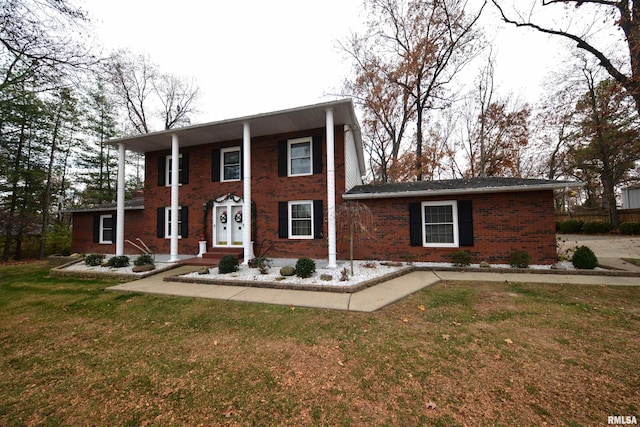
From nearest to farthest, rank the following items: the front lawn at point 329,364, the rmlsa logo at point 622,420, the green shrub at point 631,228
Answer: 1. the rmlsa logo at point 622,420
2. the front lawn at point 329,364
3. the green shrub at point 631,228

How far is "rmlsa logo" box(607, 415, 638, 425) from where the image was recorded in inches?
79.5

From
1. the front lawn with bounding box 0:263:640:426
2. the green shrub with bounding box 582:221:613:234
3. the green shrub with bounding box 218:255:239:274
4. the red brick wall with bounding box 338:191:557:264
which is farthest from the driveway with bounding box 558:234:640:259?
the green shrub with bounding box 218:255:239:274

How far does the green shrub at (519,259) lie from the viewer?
286 inches

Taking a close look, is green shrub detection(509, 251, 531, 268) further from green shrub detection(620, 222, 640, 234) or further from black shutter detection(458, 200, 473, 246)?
green shrub detection(620, 222, 640, 234)

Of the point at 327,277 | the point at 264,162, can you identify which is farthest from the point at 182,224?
the point at 327,277

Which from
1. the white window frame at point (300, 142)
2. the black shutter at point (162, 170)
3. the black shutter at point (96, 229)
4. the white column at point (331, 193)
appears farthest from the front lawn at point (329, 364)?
Result: the black shutter at point (96, 229)

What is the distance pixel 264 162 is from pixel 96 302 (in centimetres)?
724

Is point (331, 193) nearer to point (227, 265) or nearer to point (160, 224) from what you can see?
point (227, 265)

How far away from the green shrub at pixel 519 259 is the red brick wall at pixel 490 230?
572 mm

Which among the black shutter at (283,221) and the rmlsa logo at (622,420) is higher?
the black shutter at (283,221)

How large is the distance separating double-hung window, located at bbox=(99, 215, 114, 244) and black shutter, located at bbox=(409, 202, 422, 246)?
602 inches

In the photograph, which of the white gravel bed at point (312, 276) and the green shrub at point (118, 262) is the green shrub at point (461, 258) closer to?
the white gravel bed at point (312, 276)

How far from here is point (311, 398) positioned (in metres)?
2.35

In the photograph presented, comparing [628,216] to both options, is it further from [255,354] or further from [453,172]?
[255,354]
